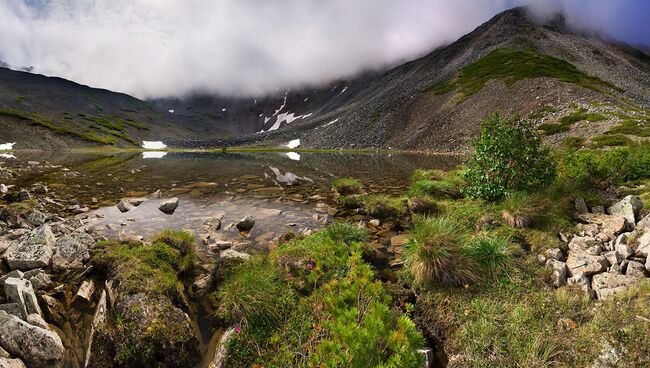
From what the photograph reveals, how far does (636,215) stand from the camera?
8930 millimetres

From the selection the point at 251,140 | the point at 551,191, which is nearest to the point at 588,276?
the point at 551,191

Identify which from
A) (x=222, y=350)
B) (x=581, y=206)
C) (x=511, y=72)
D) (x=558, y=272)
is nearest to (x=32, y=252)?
(x=222, y=350)

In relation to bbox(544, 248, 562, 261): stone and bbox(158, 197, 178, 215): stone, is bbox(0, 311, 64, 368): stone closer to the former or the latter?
bbox(158, 197, 178, 215): stone

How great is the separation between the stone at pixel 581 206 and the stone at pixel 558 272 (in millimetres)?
4677

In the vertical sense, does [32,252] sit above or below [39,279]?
above

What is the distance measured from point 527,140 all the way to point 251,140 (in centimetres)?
16279

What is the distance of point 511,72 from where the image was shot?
102m

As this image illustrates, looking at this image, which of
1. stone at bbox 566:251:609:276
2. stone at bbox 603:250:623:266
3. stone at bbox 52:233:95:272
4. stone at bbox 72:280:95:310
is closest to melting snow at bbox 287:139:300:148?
stone at bbox 52:233:95:272

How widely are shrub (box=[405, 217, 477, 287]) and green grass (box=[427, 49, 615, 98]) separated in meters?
96.5

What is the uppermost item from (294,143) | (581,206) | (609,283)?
(294,143)

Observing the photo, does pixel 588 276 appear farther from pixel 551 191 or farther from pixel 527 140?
pixel 527 140

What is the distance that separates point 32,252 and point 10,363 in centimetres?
527

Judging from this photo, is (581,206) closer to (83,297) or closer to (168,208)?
(83,297)

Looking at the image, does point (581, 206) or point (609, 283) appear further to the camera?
point (581, 206)
